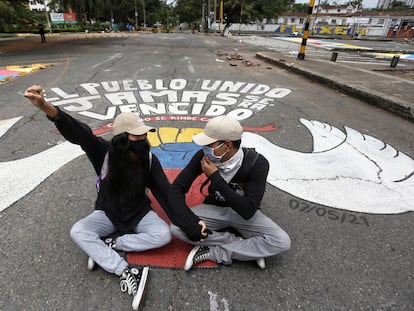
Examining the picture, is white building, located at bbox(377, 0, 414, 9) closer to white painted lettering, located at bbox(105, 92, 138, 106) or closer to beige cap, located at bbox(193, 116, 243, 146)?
white painted lettering, located at bbox(105, 92, 138, 106)

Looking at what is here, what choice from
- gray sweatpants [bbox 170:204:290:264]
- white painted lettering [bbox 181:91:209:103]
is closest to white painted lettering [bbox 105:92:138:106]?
white painted lettering [bbox 181:91:209:103]

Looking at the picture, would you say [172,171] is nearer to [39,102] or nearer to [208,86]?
[39,102]

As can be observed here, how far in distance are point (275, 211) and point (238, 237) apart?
2.24 ft

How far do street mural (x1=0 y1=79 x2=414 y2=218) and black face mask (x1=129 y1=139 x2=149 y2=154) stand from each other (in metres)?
1.05

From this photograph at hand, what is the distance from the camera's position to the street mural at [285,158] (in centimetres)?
305

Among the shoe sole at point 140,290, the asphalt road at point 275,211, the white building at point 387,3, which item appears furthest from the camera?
the white building at point 387,3

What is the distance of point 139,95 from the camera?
670cm

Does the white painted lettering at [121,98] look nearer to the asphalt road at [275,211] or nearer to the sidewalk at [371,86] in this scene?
the asphalt road at [275,211]

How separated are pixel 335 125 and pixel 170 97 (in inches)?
153

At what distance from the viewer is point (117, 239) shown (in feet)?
7.30

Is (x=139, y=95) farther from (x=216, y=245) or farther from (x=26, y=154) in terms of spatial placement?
(x=216, y=245)

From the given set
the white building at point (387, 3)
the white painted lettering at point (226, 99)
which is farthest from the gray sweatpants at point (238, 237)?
the white building at point (387, 3)

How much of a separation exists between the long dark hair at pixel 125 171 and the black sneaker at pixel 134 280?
1.84ft

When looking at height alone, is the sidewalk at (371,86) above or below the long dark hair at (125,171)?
below
